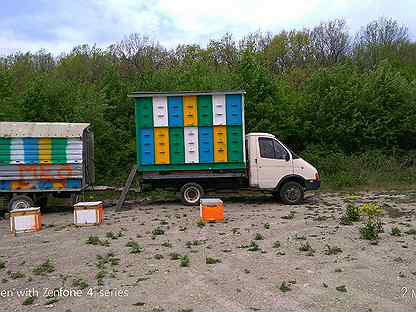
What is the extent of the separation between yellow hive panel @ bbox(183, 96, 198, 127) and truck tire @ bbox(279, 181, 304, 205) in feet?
11.6

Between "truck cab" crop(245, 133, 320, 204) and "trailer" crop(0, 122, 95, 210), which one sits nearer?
"trailer" crop(0, 122, 95, 210)

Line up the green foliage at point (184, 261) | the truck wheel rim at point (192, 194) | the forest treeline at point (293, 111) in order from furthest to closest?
the forest treeline at point (293, 111) < the truck wheel rim at point (192, 194) < the green foliage at point (184, 261)

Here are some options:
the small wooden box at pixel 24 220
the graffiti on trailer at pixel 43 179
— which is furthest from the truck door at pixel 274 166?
the small wooden box at pixel 24 220

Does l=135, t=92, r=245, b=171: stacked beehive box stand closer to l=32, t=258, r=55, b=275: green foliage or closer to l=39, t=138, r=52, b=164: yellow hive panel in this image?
l=39, t=138, r=52, b=164: yellow hive panel

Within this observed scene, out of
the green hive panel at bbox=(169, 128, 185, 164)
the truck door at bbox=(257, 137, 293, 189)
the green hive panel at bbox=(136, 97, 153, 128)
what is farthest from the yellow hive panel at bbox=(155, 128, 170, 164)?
the truck door at bbox=(257, 137, 293, 189)

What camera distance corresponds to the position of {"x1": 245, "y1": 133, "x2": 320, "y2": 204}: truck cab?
1602 cm

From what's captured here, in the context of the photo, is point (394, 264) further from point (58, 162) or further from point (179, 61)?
point (179, 61)

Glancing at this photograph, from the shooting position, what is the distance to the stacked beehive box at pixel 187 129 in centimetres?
1586

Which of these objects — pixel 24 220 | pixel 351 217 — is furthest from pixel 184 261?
pixel 24 220

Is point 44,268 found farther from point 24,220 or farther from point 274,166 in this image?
point 274,166

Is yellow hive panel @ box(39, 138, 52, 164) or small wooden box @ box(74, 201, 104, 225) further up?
yellow hive panel @ box(39, 138, 52, 164)

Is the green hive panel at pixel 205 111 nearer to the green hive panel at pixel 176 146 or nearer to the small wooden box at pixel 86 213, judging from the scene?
the green hive panel at pixel 176 146

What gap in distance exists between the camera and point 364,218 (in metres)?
12.3

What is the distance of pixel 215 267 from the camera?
26.3ft
